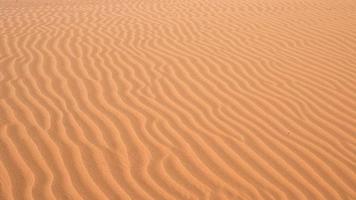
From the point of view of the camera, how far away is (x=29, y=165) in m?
3.49

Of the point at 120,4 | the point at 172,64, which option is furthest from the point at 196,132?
the point at 120,4

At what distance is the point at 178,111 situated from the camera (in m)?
4.46

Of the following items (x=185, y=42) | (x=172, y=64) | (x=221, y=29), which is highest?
(x=221, y=29)

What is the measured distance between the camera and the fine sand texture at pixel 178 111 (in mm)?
3334

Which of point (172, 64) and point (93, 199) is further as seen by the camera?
point (172, 64)

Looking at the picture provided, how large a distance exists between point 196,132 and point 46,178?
1.55 metres

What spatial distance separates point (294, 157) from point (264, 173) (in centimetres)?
41

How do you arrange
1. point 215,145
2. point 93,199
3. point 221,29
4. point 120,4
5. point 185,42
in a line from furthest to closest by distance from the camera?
point 120,4 < point 221,29 < point 185,42 < point 215,145 < point 93,199

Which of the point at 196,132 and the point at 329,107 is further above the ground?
the point at 329,107

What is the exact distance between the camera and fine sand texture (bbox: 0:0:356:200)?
3334mm

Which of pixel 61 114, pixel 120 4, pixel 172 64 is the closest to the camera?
pixel 61 114

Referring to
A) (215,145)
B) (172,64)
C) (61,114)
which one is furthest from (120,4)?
(215,145)

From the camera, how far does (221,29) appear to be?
772 centimetres

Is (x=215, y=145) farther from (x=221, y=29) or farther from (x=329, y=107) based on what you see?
(x=221, y=29)
